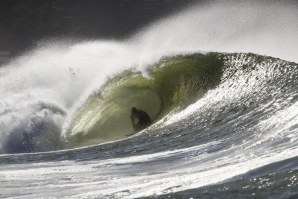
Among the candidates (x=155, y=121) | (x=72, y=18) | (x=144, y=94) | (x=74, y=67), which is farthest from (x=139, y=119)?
(x=72, y=18)

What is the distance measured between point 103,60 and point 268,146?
46.6ft

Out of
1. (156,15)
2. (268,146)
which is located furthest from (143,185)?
(156,15)

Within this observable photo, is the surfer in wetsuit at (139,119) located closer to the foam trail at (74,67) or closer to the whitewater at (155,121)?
the whitewater at (155,121)

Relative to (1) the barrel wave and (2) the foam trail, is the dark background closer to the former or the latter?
(2) the foam trail

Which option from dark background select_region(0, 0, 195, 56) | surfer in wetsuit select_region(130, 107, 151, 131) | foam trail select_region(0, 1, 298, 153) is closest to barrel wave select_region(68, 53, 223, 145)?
surfer in wetsuit select_region(130, 107, 151, 131)

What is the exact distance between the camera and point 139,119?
612 inches

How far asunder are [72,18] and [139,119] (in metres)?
90.5

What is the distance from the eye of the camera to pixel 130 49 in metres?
22.1

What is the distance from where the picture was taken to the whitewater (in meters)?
6.97

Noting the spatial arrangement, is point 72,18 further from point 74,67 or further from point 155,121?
point 155,121

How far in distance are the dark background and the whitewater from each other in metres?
69.7

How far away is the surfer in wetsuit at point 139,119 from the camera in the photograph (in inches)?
588

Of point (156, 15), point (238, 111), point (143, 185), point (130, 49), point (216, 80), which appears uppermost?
point (156, 15)

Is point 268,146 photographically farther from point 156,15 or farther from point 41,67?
Answer: point 156,15
